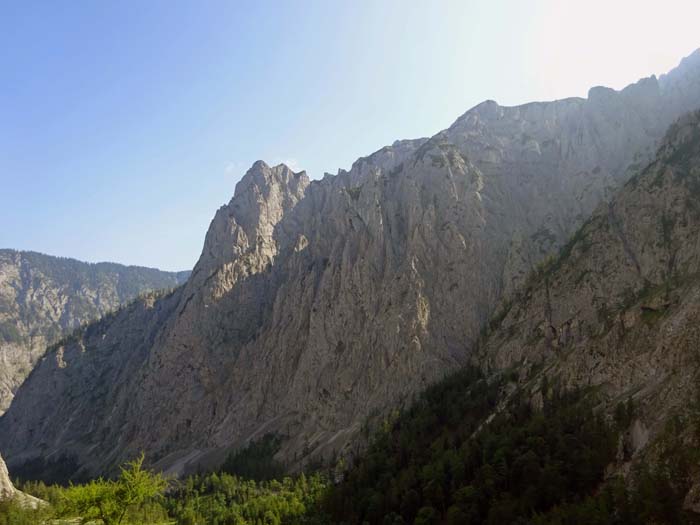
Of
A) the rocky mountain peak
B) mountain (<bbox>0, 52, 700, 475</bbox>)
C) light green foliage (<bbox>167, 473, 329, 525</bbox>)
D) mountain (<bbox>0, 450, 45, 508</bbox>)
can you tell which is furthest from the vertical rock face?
the rocky mountain peak

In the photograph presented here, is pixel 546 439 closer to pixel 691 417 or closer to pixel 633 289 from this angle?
pixel 691 417

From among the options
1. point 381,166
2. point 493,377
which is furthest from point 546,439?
point 381,166

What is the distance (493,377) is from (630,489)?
1900 inches

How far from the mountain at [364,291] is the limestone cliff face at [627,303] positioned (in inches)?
553

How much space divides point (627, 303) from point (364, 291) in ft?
221

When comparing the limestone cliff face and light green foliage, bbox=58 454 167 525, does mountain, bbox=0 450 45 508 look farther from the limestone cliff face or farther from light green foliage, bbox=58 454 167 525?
the limestone cliff face

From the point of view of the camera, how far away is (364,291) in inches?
5027

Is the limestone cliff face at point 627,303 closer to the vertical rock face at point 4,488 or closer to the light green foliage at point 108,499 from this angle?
the light green foliage at point 108,499

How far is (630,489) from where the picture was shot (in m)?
34.8

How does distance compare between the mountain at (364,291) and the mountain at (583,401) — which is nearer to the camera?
the mountain at (583,401)

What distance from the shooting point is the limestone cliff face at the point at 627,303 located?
4666 centimetres

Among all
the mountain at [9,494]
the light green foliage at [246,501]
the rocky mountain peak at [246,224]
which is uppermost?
the rocky mountain peak at [246,224]

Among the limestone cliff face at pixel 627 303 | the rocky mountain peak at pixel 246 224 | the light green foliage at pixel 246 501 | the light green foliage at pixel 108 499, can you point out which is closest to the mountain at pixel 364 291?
the rocky mountain peak at pixel 246 224

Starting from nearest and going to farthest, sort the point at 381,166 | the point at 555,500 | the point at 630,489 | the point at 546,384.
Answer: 1. the point at 630,489
2. the point at 555,500
3. the point at 546,384
4. the point at 381,166
